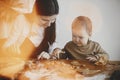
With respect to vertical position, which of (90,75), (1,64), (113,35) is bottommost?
(90,75)

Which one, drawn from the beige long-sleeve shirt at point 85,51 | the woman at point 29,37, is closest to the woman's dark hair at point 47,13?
the woman at point 29,37

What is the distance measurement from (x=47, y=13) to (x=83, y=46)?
0.39 meters

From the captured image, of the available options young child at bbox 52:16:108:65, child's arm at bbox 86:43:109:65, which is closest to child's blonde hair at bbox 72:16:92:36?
young child at bbox 52:16:108:65

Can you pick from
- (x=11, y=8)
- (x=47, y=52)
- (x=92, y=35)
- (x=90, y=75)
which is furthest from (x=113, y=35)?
(x=11, y=8)

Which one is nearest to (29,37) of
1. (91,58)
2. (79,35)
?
(79,35)

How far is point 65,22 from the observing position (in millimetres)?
2143

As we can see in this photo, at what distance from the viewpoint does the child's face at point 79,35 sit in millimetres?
2169

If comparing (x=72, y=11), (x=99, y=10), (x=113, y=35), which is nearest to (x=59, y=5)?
(x=72, y=11)

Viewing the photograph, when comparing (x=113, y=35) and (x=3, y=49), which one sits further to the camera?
(x=113, y=35)

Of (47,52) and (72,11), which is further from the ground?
(72,11)

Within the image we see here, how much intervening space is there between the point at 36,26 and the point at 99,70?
0.61 meters

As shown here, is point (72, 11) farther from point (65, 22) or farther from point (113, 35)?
point (113, 35)

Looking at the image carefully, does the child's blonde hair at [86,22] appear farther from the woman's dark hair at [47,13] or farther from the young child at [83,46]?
the woman's dark hair at [47,13]

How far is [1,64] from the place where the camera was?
6.67 ft
